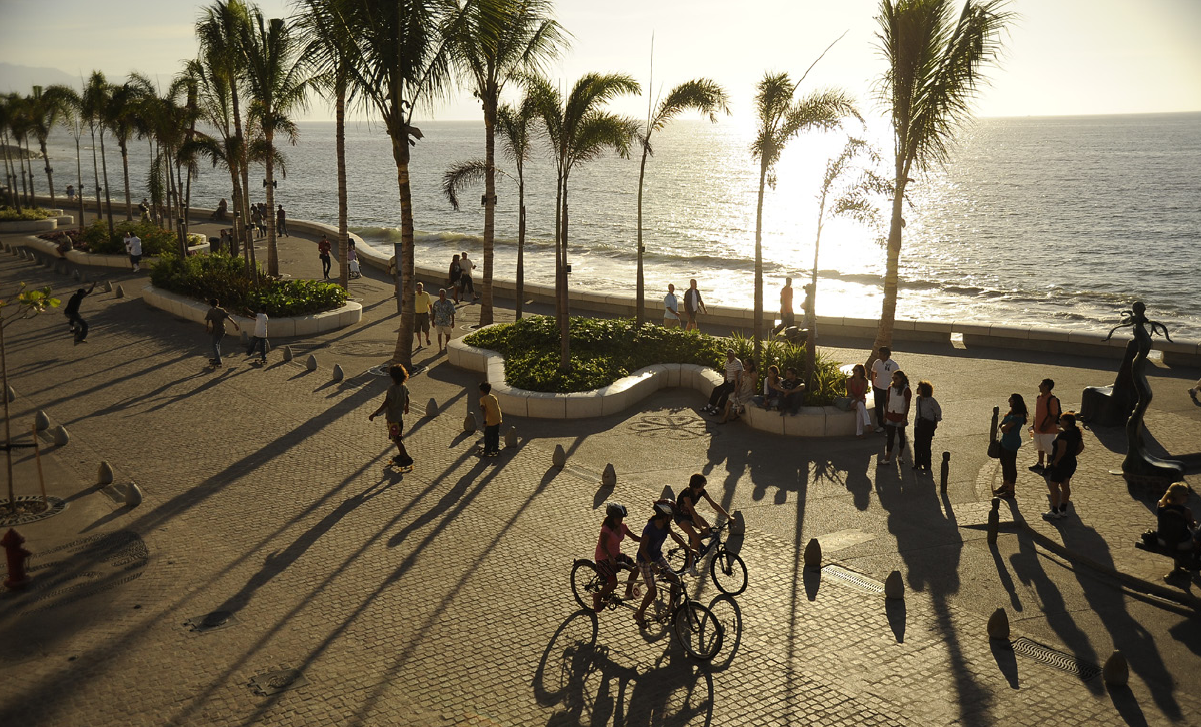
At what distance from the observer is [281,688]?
791 centimetres

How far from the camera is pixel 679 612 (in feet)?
27.7

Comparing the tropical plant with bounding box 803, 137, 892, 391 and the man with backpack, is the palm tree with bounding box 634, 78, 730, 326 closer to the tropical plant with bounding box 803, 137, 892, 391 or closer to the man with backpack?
the tropical plant with bounding box 803, 137, 892, 391

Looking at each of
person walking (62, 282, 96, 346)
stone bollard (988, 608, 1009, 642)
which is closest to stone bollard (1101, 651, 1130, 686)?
stone bollard (988, 608, 1009, 642)

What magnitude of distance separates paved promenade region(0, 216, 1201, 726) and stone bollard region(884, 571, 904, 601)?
5.3 inches

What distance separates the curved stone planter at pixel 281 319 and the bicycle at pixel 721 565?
1513cm

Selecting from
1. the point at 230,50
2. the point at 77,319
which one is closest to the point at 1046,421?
the point at 77,319

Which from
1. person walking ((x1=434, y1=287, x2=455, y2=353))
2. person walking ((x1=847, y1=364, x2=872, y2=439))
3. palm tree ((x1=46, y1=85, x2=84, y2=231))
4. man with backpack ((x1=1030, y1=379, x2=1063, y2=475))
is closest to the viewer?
man with backpack ((x1=1030, y1=379, x2=1063, y2=475))

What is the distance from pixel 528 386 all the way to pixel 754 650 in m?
8.93

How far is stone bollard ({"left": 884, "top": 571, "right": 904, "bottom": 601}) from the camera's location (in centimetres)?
940

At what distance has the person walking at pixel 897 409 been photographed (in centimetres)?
1343

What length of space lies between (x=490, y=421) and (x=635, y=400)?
13.2ft

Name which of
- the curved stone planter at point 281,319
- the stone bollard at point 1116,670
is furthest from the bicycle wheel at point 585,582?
the curved stone planter at point 281,319

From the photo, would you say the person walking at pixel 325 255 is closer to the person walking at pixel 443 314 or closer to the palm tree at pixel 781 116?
the person walking at pixel 443 314

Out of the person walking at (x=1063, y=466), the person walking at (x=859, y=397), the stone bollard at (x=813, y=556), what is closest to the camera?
the stone bollard at (x=813, y=556)
